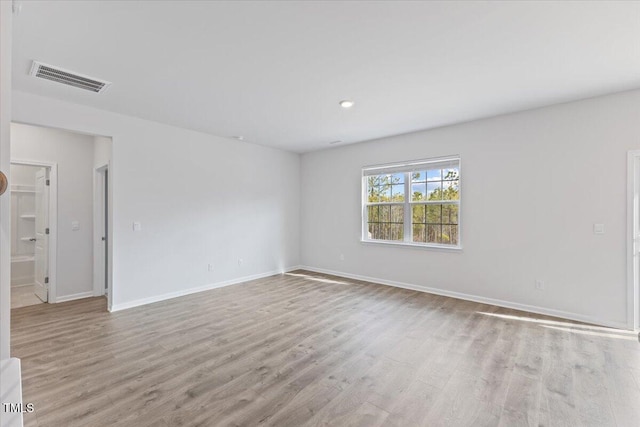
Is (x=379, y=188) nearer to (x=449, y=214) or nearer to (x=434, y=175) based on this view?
(x=434, y=175)

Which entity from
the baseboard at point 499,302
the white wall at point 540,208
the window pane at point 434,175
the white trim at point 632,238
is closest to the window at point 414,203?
the window pane at point 434,175

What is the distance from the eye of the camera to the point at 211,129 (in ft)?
15.7

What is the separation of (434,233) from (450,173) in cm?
101

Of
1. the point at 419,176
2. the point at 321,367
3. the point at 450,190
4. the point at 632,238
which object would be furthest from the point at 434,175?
the point at 321,367

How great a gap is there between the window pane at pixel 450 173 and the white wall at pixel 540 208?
17cm

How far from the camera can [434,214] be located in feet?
15.9

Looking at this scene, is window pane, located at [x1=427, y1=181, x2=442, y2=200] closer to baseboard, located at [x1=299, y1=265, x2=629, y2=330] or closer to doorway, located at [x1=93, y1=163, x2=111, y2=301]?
baseboard, located at [x1=299, y1=265, x2=629, y2=330]

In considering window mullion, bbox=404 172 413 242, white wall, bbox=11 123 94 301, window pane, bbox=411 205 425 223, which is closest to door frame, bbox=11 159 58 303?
white wall, bbox=11 123 94 301

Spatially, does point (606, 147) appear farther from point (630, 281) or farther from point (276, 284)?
point (276, 284)

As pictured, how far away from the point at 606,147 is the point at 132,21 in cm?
495

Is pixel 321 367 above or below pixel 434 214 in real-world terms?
below

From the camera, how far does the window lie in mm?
4676

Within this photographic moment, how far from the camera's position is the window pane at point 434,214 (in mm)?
4801

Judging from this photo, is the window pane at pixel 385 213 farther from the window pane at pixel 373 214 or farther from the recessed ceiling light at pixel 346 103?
the recessed ceiling light at pixel 346 103
